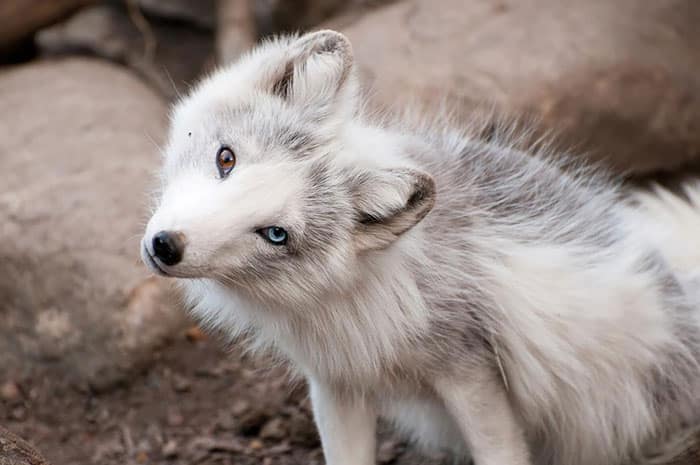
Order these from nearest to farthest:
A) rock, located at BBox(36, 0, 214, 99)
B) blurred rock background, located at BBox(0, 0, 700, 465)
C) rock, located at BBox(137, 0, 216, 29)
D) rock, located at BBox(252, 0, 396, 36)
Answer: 1. blurred rock background, located at BBox(0, 0, 700, 465)
2. rock, located at BBox(36, 0, 214, 99)
3. rock, located at BBox(252, 0, 396, 36)
4. rock, located at BBox(137, 0, 216, 29)

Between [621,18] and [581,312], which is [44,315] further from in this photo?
[621,18]

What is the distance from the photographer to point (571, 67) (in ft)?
15.4

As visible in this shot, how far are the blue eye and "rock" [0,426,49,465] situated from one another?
84 cm

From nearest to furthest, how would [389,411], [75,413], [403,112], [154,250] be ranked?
[154,250], [389,411], [403,112], [75,413]

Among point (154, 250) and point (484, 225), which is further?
point (484, 225)

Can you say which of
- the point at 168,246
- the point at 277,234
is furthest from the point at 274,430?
the point at 168,246

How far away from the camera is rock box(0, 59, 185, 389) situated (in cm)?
391

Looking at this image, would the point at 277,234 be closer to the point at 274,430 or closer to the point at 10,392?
the point at 274,430

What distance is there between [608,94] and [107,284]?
243cm

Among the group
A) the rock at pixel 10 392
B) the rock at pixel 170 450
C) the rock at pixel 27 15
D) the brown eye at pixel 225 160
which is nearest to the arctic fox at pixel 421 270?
the brown eye at pixel 225 160

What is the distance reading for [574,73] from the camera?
467cm

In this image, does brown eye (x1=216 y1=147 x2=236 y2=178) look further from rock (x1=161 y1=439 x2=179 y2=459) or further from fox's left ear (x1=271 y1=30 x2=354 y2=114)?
rock (x1=161 y1=439 x2=179 y2=459)

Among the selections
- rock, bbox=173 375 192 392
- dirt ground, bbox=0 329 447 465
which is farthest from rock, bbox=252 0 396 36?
rock, bbox=173 375 192 392

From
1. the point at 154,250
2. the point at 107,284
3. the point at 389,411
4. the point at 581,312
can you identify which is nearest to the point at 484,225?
the point at 581,312
